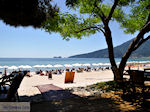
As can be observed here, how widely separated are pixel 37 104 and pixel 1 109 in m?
1.80

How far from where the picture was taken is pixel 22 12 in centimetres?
368

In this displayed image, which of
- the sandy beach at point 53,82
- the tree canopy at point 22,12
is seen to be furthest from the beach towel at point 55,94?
the tree canopy at point 22,12

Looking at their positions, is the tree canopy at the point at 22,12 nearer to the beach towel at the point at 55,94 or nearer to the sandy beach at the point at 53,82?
the beach towel at the point at 55,94

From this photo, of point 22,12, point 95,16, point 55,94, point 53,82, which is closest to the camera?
point 22,12

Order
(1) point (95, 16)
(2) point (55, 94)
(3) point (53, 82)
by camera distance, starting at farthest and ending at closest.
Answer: (3) point (53, 82) < (1) point (95, 16) < (2) point (55, 94)

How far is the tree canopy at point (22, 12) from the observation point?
3455 mm

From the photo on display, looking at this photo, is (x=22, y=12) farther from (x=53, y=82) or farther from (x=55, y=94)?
(x=53, y=82)

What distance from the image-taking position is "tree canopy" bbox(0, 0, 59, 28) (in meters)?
3.46

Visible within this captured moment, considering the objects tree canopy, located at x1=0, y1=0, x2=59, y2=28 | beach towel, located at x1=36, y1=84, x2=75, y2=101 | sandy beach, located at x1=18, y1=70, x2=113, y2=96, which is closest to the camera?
tree canopy, located at x1=0, y1=0, x2=59, y2=28

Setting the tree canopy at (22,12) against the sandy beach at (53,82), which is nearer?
the tree canopy at (22,12)

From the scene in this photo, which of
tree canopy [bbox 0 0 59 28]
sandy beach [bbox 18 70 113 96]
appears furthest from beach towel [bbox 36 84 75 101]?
tree canopy [bbox 0 0 59 28]

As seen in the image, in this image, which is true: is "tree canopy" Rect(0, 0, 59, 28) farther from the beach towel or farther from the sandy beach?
the sandy beach

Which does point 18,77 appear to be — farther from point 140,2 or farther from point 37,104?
point 140,2

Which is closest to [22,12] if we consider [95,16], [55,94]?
[55,94]
